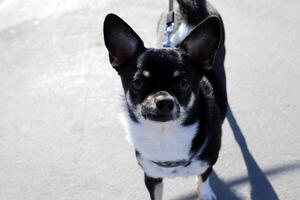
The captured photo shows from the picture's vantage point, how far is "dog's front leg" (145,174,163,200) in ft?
9.46

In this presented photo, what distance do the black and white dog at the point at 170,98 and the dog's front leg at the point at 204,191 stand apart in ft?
0.73

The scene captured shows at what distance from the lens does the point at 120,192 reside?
3258 millimetres

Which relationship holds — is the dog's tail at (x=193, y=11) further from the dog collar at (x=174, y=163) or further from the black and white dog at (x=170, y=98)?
the dog collar at (x=174, y=163)

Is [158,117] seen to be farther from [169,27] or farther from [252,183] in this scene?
[252,183]

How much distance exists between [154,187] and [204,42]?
3.21ft

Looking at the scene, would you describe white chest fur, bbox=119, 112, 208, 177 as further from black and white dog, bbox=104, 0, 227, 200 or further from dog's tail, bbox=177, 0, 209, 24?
dog's tail, bbox=177, 0, 209, 24

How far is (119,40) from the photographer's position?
102 inches

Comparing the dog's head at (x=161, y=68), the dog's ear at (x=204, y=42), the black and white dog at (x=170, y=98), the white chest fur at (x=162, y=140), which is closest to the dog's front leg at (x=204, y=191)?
the black and white dog at (x=170, y=98)

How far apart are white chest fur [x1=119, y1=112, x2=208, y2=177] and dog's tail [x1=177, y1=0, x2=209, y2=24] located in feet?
3.11

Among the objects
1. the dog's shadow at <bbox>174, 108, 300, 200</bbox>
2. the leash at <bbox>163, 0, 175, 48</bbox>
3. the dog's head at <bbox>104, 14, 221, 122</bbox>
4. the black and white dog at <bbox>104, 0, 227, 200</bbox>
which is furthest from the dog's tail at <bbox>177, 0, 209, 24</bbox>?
the dog's shadow at <bbox>174, 108, 300, 200</bbox>

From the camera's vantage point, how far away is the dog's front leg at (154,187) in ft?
9.46

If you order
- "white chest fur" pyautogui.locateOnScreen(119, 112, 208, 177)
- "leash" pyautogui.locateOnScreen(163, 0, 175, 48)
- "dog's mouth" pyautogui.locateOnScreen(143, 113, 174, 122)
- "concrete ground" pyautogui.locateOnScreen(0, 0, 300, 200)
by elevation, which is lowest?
"concrete ground" pyautogui.locateOnScreen(0, 0, 300, 200)

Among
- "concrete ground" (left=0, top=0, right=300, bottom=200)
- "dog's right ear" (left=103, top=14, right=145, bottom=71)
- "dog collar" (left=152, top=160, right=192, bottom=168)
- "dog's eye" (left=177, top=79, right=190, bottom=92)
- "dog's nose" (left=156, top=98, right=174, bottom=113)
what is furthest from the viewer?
"concrete ground" (left=0, top=0, right=300, bottom=200)

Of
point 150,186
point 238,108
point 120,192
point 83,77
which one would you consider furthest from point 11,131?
point 238,108
